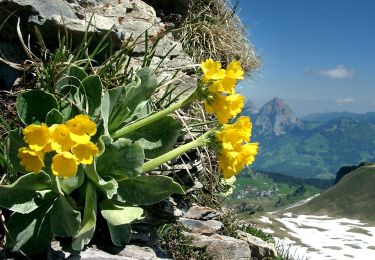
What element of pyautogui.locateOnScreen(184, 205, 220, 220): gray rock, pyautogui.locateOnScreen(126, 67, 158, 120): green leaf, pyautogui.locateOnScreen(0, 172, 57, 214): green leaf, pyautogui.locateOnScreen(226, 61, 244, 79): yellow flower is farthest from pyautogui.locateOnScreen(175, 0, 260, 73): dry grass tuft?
pyautogui.locateOnScreen(0, 172, 57, 214): green leaf

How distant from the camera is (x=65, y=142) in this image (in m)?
2.48

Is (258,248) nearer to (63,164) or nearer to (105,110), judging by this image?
(105,110)

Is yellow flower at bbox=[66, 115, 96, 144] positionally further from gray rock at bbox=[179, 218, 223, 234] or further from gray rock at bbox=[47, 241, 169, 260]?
gray rock at bbox=[179, 218, 223, 234]

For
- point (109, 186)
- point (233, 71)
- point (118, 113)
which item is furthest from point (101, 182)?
point (233, 71)

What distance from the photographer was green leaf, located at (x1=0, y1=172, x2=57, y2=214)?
304cm

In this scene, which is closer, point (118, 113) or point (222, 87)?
point (222, 87)

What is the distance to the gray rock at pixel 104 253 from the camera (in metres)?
3.22

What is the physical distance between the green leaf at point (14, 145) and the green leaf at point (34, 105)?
0.82 feet

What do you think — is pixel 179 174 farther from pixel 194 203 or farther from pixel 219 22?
pixel 219 22

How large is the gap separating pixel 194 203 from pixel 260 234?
3.35 meters

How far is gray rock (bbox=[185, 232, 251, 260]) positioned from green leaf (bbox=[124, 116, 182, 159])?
2.36m

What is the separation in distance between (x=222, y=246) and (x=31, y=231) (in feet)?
11.4

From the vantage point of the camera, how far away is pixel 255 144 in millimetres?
3311

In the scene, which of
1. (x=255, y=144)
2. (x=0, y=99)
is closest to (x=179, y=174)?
(x=255, y=144)
